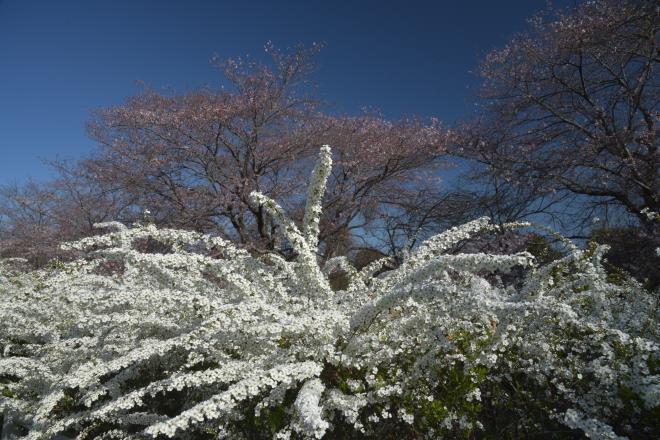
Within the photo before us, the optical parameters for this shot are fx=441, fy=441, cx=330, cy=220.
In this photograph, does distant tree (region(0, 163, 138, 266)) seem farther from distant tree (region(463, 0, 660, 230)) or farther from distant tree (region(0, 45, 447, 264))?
distant tree (region(463, 0, 660, 230))

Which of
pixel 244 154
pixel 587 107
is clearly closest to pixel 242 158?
pixel 244 154

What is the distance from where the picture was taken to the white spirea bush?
221 centimetres

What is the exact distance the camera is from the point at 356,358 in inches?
97.3

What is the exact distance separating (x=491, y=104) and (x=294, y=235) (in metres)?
7.82

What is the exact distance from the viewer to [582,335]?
8.90 feet

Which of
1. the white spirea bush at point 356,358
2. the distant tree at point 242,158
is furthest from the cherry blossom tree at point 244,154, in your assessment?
the white spirea bush at point 356,358

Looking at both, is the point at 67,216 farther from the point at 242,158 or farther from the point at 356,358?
the point at 356,358

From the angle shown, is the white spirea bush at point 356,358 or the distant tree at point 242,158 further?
the distant tree at point 242,158

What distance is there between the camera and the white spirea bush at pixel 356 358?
7.26 ft

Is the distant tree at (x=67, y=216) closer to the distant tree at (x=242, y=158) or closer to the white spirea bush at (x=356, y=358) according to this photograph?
the distant tree at (x=242, y=158)

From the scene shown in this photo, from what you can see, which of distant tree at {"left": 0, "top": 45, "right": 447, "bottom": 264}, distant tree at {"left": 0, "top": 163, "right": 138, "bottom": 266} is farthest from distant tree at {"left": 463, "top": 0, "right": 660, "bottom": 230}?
distant tree at {"left": 0, "top": 163, "right": 138, "bottom": 266}

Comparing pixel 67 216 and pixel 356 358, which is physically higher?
pixel 67 216

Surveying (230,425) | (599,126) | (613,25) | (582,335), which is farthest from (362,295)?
(599,126)

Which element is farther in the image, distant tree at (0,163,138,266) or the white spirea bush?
distant tree at (0,163,138,266)
